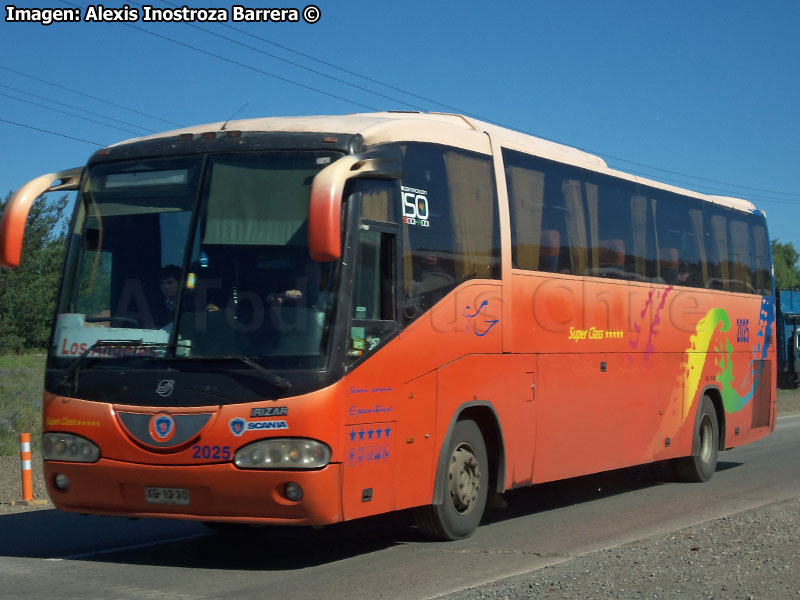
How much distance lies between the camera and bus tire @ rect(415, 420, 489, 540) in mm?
10117

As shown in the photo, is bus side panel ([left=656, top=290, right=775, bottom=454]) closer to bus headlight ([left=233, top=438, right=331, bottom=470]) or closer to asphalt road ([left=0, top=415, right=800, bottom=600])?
asphalt road ([left=0, top=415, right=800, bottom=600])

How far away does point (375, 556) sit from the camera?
31.8 ft

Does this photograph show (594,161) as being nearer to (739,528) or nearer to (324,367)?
(739,528)

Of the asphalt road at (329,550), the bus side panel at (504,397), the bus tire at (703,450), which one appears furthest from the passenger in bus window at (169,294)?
the bus tire at (703,450)

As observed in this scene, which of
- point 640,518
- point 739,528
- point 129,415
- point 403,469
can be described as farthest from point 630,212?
point 129,415

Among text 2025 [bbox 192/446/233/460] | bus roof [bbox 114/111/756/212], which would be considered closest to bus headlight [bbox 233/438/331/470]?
text 2025 [bbox 192/446/233/460]

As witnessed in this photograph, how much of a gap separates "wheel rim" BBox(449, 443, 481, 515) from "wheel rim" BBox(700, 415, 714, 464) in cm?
646

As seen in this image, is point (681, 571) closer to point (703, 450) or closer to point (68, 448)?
point (68, 448)

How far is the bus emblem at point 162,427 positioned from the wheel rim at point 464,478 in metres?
2.73

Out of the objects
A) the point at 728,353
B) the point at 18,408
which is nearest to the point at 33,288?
the point at 18,408

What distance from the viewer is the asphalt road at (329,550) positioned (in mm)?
8359

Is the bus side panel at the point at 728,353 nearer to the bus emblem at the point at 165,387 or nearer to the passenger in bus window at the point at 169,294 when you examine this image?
the passenger in bus window at the point at 169,294

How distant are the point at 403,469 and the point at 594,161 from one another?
579 cm

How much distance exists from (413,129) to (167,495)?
372cm
